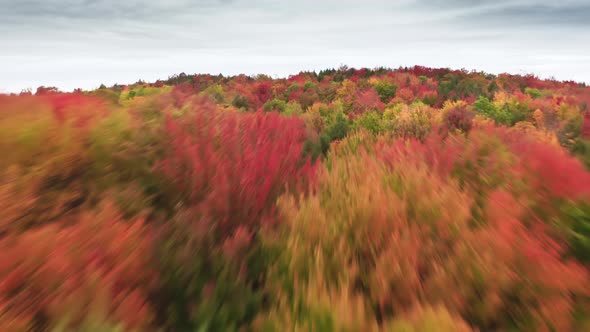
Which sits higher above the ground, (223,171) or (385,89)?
(223,171)

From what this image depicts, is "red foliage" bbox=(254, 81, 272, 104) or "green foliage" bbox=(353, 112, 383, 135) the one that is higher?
"red foliage" bbox=(254, 81, 272, 104)

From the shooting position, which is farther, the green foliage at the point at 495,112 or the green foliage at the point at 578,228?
the green foliage at the point at 495,112

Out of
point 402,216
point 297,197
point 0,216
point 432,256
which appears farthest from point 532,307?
point 0,216

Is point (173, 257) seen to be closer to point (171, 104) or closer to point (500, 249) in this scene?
point (500, 249)

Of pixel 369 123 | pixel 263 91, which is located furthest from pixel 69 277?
pixel 263 91

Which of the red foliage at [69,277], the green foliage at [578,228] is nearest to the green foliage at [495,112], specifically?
the green foliage at [578,228]

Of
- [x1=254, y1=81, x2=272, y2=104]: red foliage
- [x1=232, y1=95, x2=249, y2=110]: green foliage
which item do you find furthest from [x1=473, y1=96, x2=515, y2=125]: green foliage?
[x1=254, y1=81, x2=272, y2=104]: red foliage

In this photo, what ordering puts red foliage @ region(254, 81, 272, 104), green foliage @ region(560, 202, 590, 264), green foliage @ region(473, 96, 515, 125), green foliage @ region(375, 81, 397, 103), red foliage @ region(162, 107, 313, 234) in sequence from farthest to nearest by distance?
red foliage @ region(254, 81, 272, 104), green foliage @ region(375, 81, 397, 103), green foliage @ region(473, 96, 515, 125), red foliage @ region(162, 107, 313, 234), green foliage @ region(560, 202, 590, 264)

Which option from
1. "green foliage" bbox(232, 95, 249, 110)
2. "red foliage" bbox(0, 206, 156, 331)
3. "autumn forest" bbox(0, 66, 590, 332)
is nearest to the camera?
"red foliage" bbox(0, 206, 156, 331)

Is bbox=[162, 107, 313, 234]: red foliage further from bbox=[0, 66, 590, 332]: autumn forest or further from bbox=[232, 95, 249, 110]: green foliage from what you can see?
bbox=[232, 95, 249, 110]: green foliage

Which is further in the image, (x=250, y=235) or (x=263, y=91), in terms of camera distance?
(x=263, y=91)

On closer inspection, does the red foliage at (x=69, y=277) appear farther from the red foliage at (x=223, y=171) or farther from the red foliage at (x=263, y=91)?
the red foliage at (x=263, y=91)

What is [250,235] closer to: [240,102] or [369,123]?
[369,123]

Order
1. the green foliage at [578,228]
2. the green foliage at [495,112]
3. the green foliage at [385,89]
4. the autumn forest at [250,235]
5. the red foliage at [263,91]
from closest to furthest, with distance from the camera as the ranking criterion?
the autumn forest at [250,235] < the green foliage at [578,228] < the green foliage at [495,112] < the green foliage at [385,89] < the red foliage at [263,91]
